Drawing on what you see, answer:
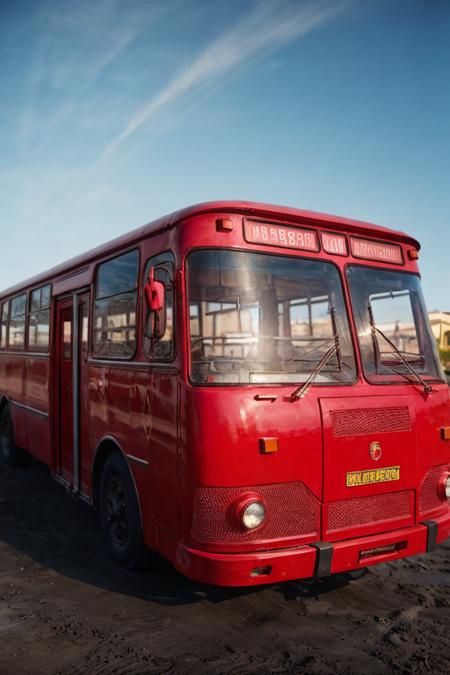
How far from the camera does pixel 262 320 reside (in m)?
4.32

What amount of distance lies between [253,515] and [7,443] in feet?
21.8

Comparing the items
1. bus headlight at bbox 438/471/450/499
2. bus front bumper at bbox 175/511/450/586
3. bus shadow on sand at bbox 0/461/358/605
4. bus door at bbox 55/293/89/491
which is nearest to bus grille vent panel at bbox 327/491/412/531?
bus front bumper at bbox 175/511/450/586

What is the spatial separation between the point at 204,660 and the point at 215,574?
19.2 inches

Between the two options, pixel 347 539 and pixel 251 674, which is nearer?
pixel 251 674

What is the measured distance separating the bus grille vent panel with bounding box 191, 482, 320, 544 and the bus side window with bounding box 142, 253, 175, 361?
3.46ft

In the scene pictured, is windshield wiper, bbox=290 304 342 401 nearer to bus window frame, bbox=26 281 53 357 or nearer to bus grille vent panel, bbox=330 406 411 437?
bus grille vent panel, bbox=330 406 411 437

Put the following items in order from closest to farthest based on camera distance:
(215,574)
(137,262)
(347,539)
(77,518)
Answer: (215,574)
(347,539)
(137,262)
(77,518)

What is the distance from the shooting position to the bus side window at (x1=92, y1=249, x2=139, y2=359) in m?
5.06

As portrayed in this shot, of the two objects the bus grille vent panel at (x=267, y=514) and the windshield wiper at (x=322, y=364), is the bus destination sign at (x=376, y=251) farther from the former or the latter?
the bus grille vent panel at (x=267, y=514)

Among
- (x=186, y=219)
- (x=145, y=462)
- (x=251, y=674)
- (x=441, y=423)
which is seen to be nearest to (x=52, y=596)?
(x=145, y=462)

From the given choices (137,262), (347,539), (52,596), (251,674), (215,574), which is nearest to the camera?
(251,674)

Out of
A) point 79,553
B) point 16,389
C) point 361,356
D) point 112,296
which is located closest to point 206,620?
point 79,553

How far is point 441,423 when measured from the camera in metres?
4.68

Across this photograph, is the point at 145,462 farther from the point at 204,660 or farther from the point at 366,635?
the point at 366,635
